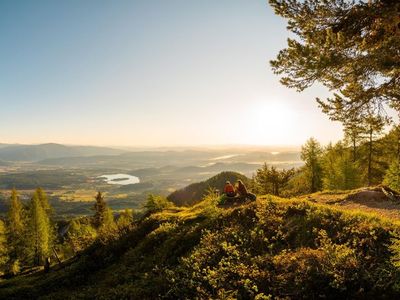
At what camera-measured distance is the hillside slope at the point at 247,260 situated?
442 inches

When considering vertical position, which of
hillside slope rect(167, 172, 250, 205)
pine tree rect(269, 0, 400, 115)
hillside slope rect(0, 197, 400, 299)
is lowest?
hillside slope rect(167, 172, 250, 205)

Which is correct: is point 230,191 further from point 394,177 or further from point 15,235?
point 15,235

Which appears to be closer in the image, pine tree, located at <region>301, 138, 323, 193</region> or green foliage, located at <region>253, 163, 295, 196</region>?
green foliage, located at <region>253, 163, 295, 196</region>

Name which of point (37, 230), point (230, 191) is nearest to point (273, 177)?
point (230, 191)

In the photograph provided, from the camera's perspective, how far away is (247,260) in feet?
47.8

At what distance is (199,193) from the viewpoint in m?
141

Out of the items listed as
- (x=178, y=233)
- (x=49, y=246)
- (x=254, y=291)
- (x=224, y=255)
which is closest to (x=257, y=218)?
(x=224, y=255)

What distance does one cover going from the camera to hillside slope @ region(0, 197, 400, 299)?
1123cm

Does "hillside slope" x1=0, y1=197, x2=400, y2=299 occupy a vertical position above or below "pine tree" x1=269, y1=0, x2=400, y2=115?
below

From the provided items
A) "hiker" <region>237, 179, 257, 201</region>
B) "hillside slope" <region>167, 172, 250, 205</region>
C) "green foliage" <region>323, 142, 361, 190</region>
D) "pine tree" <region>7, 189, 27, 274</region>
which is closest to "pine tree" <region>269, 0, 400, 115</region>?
"hiker" <region>237, 179, 257, 201</region>

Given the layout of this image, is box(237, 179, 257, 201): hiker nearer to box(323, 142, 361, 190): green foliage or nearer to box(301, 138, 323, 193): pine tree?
box(323, 142, 361, 190): green foliage

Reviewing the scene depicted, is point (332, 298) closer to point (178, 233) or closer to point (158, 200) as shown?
point (178, 233)

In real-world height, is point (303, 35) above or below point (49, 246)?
above

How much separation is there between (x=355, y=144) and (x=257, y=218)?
45.7 m
